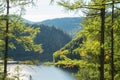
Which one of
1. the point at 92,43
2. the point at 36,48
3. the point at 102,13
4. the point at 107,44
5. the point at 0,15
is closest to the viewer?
the point at 107,44

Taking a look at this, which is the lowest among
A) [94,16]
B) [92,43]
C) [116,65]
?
[116,65]

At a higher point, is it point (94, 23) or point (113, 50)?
point (94, 23)

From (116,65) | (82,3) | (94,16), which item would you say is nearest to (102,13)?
(94,16)

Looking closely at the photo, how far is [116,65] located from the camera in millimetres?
15492

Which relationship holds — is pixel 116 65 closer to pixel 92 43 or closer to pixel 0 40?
pixel 92 43

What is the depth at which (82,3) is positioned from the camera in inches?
490

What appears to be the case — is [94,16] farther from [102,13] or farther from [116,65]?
[116,65]

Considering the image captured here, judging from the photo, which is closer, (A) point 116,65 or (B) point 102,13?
(B) point 102,13

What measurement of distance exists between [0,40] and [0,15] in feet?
4.86

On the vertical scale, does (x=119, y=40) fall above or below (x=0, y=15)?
below

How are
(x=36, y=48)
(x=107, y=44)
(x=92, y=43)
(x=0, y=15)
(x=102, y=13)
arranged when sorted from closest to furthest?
1. (x=107, y=44)
2. (x=102, y=13)
3. (x=92, y=43)
4. (x=0, y=15)
5. (x=36, y=48)

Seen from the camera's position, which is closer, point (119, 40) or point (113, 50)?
point (119, 40)

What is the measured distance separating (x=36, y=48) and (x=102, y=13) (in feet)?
16.2

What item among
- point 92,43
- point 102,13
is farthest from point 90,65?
point 102,13
